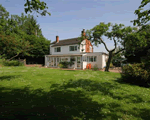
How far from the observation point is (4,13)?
44.2m

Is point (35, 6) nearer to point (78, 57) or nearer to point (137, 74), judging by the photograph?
point (137, 74)

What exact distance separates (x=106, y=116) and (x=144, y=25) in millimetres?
6282

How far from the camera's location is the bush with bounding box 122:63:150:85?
27.9 feet

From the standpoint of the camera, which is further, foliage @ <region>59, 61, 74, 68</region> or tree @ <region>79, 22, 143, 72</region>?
foliage @ <region>59, 61, 74, 68</region>

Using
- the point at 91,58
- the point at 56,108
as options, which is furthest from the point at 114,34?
the point at 56,108

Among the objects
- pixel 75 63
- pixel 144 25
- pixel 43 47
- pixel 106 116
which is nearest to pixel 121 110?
pixel 106 116

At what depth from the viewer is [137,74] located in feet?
28.6

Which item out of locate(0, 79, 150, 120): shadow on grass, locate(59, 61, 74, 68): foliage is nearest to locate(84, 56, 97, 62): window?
locate(59, 61, 74, 68): foliage

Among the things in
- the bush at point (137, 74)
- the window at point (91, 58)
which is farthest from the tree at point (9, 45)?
the window at point (91, 58)

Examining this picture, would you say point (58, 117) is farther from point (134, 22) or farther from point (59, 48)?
point (59, 48)

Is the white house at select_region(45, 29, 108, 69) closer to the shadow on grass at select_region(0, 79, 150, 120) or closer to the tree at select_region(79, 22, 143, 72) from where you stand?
the tree at select_region(79, 22, 143, 72)

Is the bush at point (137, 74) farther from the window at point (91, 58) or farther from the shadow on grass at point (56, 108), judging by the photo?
the window at point (91, 58)

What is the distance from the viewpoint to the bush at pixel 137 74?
8.49 m

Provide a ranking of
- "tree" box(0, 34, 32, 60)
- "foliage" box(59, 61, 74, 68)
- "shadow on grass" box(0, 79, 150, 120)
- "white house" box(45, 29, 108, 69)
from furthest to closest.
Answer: "foliage" box(59, 61, 74, 68) → "white house" box(45, 29, 108, 69) → "tree" box(0, 34, 32, 60) → "shadow on grass" box(0, 79, 150, 120)
